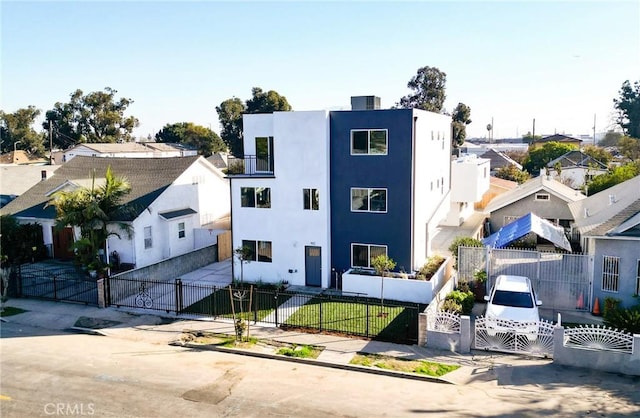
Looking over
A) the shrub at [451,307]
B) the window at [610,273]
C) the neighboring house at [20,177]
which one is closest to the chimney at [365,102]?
the shrub at [451,307]

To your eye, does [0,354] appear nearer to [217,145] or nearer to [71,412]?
[71,412]

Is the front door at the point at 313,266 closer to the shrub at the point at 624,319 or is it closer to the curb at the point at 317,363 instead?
the curb at the point at 317,363

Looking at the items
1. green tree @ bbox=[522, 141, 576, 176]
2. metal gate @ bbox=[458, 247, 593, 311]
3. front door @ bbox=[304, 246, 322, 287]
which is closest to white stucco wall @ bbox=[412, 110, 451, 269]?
metal gate @ bbox=[458, 247, 593, 311]

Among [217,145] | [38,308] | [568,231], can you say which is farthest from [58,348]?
[217,145]

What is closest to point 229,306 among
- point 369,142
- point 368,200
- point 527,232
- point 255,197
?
point 255,197

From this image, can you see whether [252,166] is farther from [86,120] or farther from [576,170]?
[86,120]
